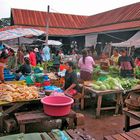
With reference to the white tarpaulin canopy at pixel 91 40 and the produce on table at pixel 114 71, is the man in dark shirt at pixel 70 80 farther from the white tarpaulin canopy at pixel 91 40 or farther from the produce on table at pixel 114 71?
the white tarpaulin canopy at pixel 91 40

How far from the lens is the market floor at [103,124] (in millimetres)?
5316

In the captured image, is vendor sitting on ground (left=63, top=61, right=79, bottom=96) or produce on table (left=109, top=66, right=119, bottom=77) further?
produce on table (left=109, top=66, right=119, bottom=77)

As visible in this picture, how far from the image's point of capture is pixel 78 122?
4.86 meters

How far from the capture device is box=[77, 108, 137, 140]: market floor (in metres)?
5.32

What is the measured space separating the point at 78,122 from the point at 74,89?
61.1 inches

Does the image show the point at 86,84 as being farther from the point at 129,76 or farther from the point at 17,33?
the point at 17,33

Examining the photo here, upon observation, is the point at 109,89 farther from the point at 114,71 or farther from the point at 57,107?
the point at 114,71

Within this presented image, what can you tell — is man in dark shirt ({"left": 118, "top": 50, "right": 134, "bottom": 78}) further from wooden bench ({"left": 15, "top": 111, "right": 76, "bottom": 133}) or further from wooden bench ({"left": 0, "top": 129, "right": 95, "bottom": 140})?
wooden bench ({"left": 0, "top": 129, "right": 95, "bottom": 140})

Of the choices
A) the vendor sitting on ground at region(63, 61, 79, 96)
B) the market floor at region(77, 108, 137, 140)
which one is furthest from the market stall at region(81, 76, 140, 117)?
the vendor sitting on ground at region(63, 61, 79, 96)

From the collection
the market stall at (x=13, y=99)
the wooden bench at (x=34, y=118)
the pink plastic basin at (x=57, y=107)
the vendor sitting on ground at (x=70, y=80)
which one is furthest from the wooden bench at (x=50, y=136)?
the vendor sitting on ground at (x=70, y=80)

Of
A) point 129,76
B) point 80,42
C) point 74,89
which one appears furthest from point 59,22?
point 74,89

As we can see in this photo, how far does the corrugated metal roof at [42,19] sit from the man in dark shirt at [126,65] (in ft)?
52.5

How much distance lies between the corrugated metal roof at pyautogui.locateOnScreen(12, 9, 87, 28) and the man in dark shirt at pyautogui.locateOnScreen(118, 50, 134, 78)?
16.0 meters

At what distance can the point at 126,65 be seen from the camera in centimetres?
793
